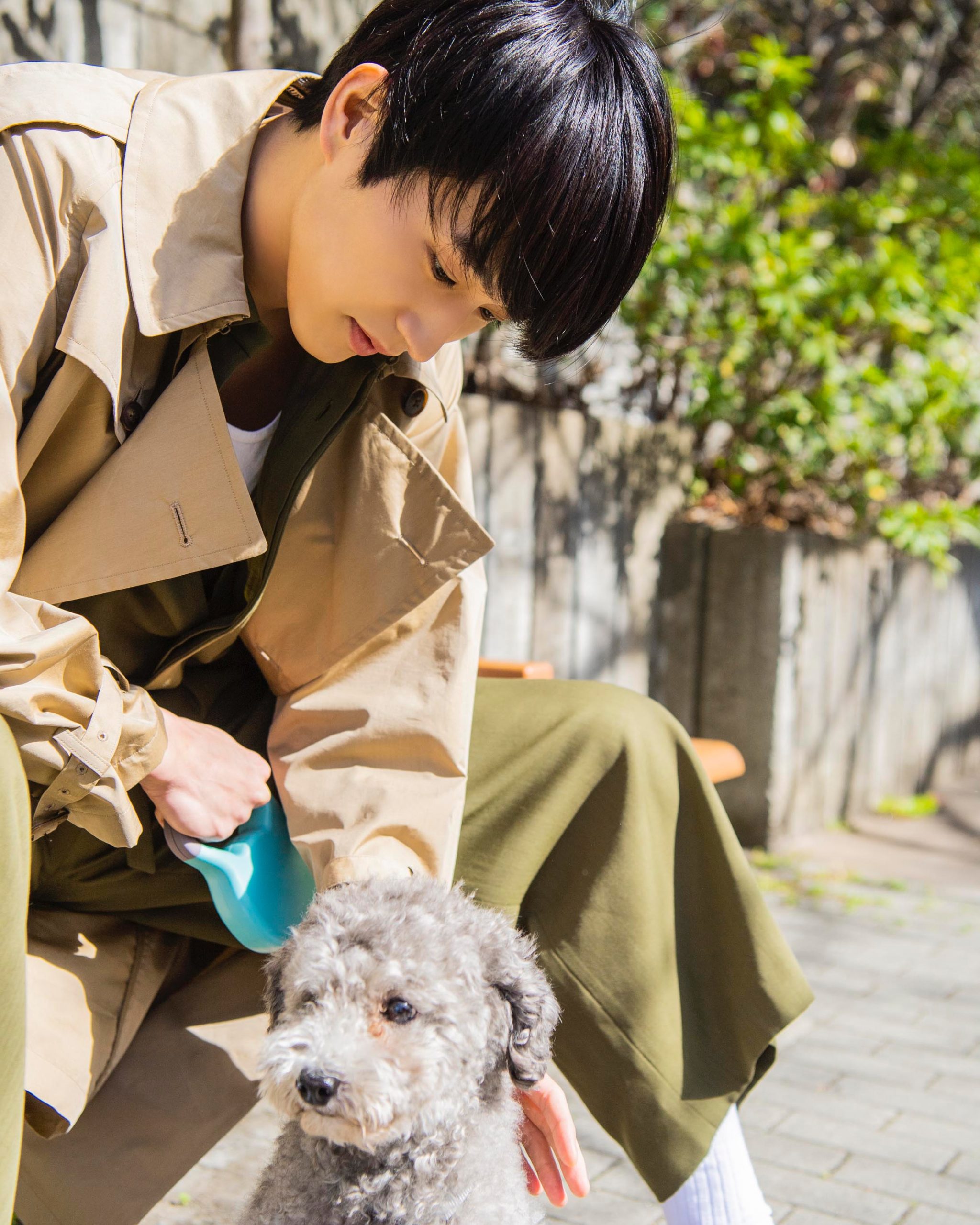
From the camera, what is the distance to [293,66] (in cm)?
416

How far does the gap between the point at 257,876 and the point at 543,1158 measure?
1.96 feet

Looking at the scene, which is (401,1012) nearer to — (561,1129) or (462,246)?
(561,1129)

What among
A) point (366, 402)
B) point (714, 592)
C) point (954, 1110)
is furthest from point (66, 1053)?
point (714, 592)

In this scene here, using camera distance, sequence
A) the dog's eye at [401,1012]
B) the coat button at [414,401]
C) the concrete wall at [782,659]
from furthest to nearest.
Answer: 1. the concrete wall at [782,659]
2. the coat button at [414,401]
3. the dog's eye at [401,1012]

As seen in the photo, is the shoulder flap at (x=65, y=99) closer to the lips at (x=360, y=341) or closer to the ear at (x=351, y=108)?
the ear at (x=351, y=108)

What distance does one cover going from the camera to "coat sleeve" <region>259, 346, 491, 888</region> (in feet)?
6.10

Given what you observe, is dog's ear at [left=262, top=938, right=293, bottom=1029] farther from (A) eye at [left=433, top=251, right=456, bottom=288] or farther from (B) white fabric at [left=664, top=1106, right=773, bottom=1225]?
(A) eye at [left=433, top=251, right=456, bottom=288]

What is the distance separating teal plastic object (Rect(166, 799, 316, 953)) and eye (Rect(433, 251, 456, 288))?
830 mm

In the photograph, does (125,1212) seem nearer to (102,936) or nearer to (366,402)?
(102,936)

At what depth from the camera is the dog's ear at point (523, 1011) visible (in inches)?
62.6

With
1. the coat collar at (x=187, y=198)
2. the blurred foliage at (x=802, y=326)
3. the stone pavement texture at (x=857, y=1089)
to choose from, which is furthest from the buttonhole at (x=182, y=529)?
the blurred foliage at (x=802, y=326)

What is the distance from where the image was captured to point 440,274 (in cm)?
166

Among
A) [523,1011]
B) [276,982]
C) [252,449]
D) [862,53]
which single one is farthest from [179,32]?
[862,53]

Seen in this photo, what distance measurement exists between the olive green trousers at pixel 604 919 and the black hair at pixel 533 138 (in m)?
0.76
